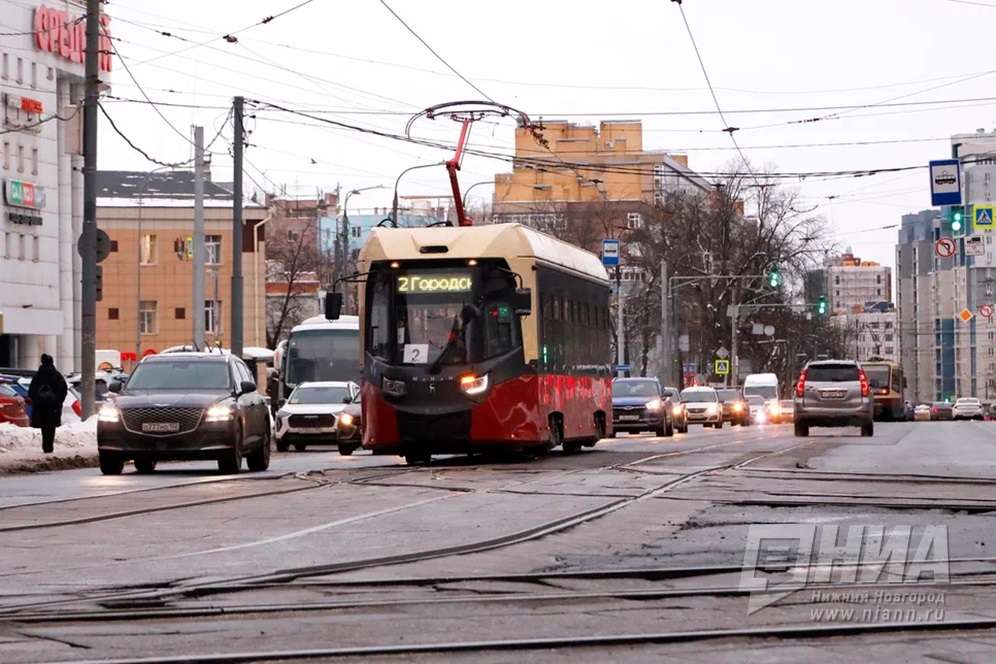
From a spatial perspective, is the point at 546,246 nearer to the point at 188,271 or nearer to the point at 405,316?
the point at 405,316

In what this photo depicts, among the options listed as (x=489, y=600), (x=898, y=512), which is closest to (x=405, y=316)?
(x=898, y=512)

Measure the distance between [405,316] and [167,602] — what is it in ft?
57.9

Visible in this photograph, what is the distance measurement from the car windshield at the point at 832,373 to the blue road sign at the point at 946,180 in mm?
4632

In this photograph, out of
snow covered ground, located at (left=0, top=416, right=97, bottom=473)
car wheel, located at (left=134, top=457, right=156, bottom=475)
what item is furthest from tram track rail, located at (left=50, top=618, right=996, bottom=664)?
snow covered ground, located at (left=0, top=416, right=97, bottom=473)

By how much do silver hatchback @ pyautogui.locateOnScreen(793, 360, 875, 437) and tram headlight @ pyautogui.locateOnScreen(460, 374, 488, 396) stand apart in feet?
66.3

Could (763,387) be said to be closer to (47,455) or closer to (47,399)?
(47,399)

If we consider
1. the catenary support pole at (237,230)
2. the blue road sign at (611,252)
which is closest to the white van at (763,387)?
the blue road sign at (611,252)

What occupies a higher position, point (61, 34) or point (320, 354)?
point (61, 34)

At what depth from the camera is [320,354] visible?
53656 mm

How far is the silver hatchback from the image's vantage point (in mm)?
46188

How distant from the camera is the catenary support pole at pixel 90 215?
34.5 metres

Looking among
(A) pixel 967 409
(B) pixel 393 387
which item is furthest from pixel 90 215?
(A) pixel 967 409

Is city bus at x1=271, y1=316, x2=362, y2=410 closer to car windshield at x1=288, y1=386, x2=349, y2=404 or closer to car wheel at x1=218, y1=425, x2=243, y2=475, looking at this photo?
car windshield at x1=288, y1=386, x2=349, y2=404

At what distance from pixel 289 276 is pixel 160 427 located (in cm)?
10129
